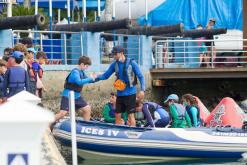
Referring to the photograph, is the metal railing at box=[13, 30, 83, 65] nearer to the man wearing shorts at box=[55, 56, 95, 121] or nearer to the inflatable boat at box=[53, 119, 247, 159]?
the man wearing shorts at box=[55, 56, 95, 121]

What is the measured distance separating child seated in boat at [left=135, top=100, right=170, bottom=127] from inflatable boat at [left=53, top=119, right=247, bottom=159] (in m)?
0.89

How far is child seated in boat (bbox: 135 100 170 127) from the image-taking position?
1324 centimetres

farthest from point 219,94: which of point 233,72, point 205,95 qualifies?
point 233,72

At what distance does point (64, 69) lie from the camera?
58.1ft

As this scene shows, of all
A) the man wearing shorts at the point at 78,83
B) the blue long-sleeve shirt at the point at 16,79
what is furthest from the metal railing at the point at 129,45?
the blue long-sleeve shirt at the point at 16,79

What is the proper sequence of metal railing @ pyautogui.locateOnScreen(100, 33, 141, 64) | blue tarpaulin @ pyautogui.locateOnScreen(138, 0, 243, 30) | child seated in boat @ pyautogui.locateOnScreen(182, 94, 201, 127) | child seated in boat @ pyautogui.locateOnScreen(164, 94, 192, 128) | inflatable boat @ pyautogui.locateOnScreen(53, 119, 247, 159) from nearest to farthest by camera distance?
inflatable boat @ pyautogui.locateOnScreen(53, 119, 247, 159) → child seated in boat @ pyautogui.locateOnScreen(164, 94, 192, 128) → child seated in boat @ pyautogui.locateOnScreen(182, 94, 201, 127) → metal railing @ pyautogui.locateOnScreen(100, 33, 141, 64) → blue tarpaulin @ pyautogui.locateOnScreen(138, 0, 243, 30)

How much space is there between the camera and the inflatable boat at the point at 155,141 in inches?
485

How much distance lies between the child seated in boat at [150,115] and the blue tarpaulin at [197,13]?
1540 centimetres

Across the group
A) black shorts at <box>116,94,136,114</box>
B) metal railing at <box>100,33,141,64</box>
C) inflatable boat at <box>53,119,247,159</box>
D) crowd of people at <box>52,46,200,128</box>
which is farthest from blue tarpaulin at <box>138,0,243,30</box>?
inflatable boat at <box>53,119,247,159</box>

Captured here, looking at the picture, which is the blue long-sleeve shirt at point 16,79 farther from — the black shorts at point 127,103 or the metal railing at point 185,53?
the metal railing at point 185,53

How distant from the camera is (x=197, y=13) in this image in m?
30.0

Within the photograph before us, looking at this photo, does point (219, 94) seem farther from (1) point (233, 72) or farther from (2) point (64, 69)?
(2) point (64, 69)

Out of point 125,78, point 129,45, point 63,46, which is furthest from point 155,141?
point 129,45

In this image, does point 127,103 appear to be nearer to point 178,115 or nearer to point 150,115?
point 150,115
